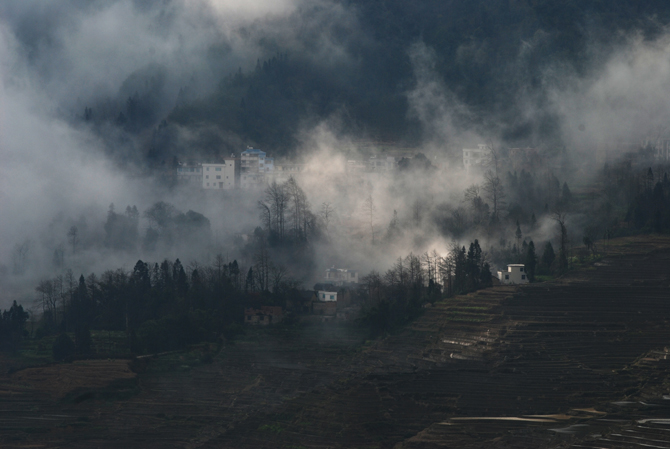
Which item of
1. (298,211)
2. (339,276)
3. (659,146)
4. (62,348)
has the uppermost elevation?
(659,146)


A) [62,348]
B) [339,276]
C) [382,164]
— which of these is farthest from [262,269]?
[382,164]

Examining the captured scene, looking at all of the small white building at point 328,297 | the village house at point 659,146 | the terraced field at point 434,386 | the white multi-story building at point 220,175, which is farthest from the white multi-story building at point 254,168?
the village house at point 659,146

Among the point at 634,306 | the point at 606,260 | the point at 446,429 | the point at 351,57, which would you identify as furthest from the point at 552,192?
the point at 351,57

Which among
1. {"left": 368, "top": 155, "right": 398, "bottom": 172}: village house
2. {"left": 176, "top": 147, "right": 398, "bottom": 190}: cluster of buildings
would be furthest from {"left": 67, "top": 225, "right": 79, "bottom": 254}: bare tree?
{"left": 368, "top": 155, "right": 398, "bottom": 172}: village house

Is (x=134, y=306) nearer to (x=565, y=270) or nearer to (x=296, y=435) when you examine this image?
(x=296, y=435)

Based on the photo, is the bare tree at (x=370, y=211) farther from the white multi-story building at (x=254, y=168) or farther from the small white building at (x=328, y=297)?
the white multi-story building at (x=254, y=168)

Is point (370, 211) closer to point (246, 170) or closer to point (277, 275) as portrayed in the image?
point (277, 275)
